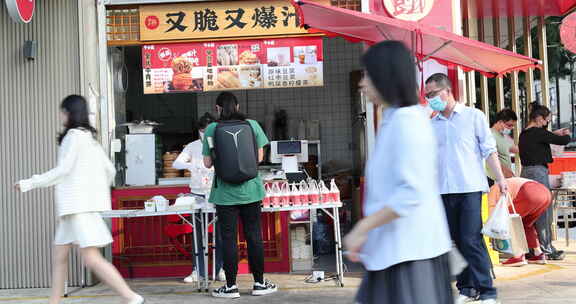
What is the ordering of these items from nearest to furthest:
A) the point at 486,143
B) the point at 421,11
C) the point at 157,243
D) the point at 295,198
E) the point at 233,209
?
1. the point at 486,143
2. the point at 233,209
3. the point at 295,198
4. the point at 421,11
5. the point at 157,243

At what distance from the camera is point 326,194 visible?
6512mm

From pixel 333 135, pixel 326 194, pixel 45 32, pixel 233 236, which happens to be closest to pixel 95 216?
→ pixel 233 236

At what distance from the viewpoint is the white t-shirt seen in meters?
6.91

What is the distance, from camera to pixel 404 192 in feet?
8.24

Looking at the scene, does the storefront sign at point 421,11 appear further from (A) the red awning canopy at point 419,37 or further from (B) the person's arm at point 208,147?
(B) the person's arm at point 208,147

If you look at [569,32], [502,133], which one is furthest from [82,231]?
[569,32]

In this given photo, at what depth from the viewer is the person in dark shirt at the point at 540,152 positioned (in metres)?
7.64

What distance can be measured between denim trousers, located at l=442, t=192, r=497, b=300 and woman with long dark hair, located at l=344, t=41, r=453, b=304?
2602mm

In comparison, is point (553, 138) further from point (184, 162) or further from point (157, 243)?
point (157, 243)

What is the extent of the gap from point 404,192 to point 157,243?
5.41 m

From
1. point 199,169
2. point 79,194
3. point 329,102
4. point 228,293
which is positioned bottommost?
point 228,293

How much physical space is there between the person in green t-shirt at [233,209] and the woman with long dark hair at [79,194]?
1.28 metres

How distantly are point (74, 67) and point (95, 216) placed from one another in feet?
8.36

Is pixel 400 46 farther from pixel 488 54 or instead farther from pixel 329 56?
pixel 329 56
